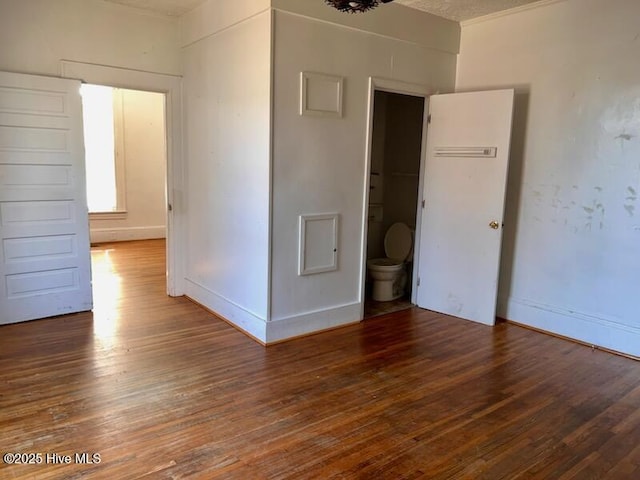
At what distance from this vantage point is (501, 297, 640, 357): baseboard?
11.6 ft

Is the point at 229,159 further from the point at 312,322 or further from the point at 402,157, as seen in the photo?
the point at 402,157

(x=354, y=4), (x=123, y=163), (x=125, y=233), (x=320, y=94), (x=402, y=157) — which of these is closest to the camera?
(x=354, y=4)

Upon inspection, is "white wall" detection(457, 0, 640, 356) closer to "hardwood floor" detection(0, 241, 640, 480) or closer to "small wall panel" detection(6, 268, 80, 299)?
"hardwood floor" detection(0, 241, 640, 480)

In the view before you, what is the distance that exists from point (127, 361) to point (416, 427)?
199 cm

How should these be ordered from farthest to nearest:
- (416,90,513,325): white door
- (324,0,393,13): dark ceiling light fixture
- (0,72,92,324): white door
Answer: (416,90,513,325): white door
(0,72,92,324): white door
(324,0,393,13): dark ceiling light fixture

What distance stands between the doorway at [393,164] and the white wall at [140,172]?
3.98m

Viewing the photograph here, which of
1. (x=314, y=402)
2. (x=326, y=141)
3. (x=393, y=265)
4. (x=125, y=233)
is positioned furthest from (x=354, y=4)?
(x=125, y=233)

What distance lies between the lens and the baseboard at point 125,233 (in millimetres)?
7410

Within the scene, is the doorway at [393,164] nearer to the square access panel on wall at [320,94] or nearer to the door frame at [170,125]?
the square access panel on wall at [320,94]

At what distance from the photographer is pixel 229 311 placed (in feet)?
13.1

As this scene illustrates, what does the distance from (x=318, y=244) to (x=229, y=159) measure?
1.03m

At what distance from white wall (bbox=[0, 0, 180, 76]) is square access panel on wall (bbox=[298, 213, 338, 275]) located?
2.11m

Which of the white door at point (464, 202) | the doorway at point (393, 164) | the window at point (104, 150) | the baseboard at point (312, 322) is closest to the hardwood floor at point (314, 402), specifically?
the baseboard at point (312, 322)

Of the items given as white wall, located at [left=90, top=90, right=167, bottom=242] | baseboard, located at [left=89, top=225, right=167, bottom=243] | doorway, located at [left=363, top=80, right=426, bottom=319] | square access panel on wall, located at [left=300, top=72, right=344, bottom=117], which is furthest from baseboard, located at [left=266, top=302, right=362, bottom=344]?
white wall, located at [left=90, top=90, right=167, bottom=242]
